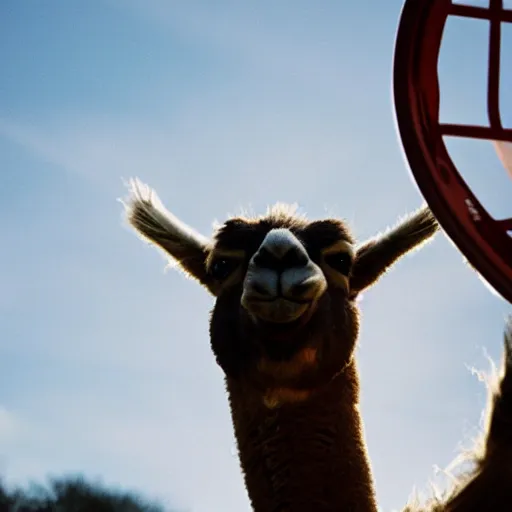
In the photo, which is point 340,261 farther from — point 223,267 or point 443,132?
point 443,132

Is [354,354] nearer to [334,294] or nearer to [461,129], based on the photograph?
[334,294]

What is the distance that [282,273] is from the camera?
3260mm

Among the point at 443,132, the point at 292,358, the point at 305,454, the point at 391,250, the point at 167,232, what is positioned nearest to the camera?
the point at 443,132

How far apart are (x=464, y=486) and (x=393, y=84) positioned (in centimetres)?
185

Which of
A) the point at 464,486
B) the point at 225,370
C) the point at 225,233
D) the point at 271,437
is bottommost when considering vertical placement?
the point at 464,486

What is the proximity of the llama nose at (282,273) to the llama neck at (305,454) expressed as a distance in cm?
54

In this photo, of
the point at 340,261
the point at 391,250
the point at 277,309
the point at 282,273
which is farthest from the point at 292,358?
the point at 391,250

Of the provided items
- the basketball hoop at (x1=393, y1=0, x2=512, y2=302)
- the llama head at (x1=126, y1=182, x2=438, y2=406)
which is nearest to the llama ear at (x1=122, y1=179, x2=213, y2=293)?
the llama head at (x1=126, y1=182, x2=438, y2=406)

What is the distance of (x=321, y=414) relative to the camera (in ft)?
11.6

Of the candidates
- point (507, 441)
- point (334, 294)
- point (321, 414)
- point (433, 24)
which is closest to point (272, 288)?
point (334, 294)

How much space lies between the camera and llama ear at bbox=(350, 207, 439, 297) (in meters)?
4.02

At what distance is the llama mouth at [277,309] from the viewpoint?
321cm

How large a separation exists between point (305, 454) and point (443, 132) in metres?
1.76

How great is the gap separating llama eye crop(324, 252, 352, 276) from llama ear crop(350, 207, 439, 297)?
1.09ft
